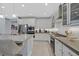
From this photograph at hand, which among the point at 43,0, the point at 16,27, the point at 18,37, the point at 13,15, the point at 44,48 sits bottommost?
the point at 44,48

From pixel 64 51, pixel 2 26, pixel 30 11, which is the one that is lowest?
pixel 64 51

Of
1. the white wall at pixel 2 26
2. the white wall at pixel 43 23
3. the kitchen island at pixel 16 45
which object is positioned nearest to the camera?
the kitchen island at pixel 16 45

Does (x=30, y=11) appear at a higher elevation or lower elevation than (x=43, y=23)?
higher

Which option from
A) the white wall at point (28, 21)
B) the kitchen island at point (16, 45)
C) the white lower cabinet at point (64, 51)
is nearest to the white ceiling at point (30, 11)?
the white wall at point (28, 21)

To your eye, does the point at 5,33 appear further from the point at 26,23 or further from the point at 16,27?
the point at 26,23

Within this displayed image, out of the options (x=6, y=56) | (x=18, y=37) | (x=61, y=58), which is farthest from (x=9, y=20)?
(x=61, y=58)

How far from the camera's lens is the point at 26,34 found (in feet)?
7.26

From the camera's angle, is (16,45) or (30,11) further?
(30,11)

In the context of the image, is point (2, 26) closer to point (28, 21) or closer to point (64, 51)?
point (28, 21)

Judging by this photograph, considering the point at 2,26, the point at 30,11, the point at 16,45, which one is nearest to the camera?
the point at 16,45

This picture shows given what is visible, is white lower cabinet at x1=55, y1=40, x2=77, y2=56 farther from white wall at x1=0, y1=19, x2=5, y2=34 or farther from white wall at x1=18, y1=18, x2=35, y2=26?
white wall at x1=0, y1=19, x2=5, y2=34

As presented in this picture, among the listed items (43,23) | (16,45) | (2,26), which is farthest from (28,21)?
(16,45)

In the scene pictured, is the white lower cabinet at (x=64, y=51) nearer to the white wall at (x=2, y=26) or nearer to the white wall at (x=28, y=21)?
the white wall at (x=28, y=21)

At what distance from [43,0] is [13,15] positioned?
0.65m
